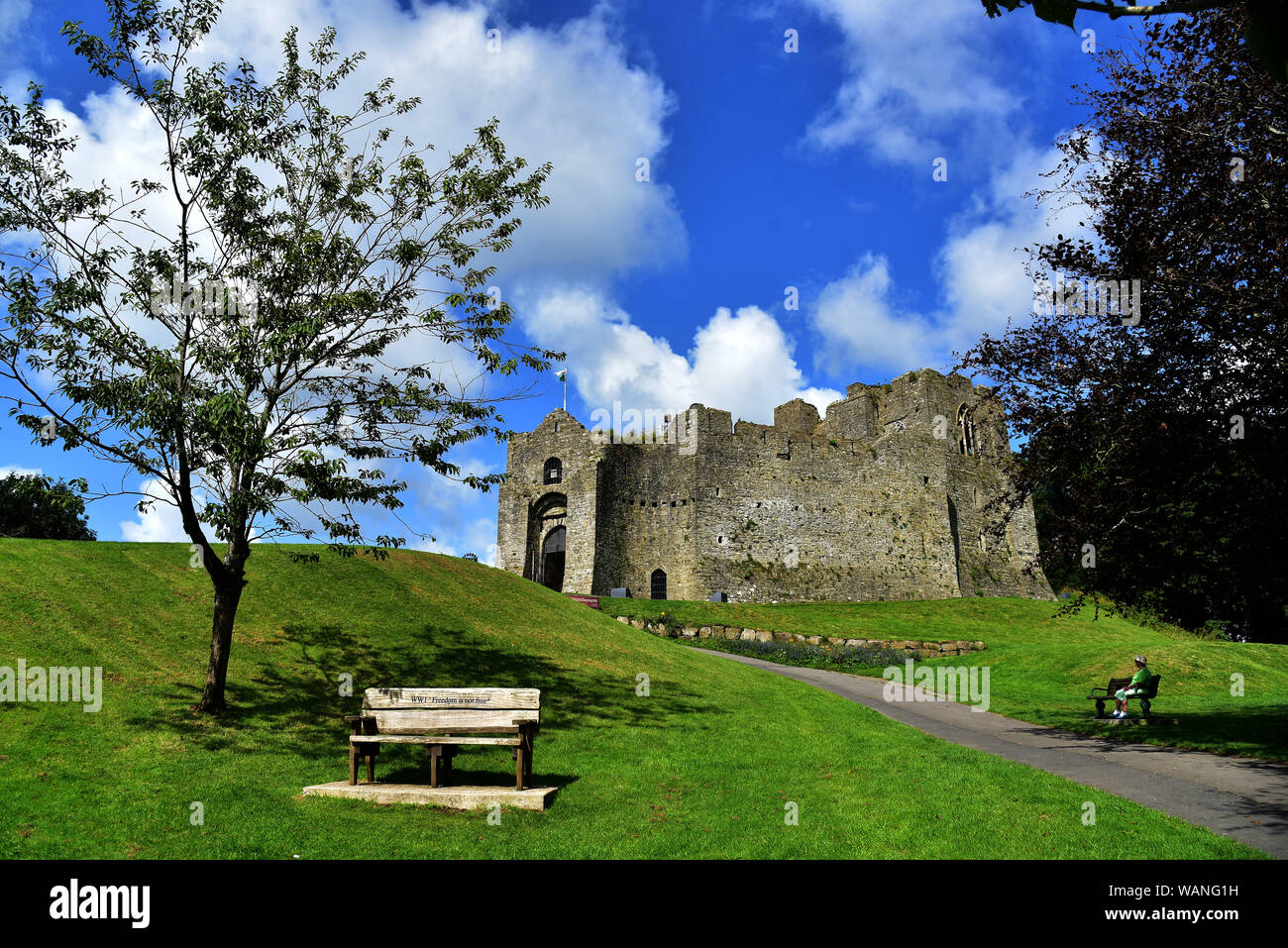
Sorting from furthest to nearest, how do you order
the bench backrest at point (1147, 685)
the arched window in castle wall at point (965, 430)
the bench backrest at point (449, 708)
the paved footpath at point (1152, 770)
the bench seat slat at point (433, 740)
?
the arched window in castle wall at point (965, 430) → the bench backrest at point (1147, 685) → the bench backrest at point (449, 708) → the bench seat slat at point (433, 740) → the paved footpath at point (1152, 770)

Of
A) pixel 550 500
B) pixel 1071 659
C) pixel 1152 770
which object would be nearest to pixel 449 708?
pixel 1152 770

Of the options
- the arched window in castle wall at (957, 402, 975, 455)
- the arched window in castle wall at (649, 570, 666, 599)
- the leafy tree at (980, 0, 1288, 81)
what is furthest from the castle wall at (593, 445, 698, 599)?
the leafy tree at (980, 0, 1288, 81)

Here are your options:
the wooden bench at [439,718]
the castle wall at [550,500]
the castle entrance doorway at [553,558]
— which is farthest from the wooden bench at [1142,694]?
the castle entrance doorway at [553,558]

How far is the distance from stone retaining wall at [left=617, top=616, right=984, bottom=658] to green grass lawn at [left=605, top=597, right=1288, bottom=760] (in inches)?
25.9

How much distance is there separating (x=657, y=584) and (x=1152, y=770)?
33.2 metres

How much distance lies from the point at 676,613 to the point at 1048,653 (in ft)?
50.3

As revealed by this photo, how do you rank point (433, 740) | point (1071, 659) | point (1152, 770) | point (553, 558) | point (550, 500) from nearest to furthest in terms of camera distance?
point (433, 740) → point (1152, 770) → point (1071, 659) → point (550, 500) → point (553, 558)

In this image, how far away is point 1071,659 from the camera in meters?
27.8

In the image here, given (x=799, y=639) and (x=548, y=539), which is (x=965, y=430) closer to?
(x=799, y=639)

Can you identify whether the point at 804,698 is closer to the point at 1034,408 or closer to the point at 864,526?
the point at 1034,408

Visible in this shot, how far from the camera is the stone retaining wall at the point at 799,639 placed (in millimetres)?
33719

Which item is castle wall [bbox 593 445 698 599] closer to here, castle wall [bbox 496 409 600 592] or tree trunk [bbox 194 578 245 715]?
castle wall [bbox 496 409 600 592]

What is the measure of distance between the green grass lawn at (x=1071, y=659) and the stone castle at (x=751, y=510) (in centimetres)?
415

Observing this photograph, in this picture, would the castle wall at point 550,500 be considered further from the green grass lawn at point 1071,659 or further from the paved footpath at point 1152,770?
the paved footpath at point 1152,770
